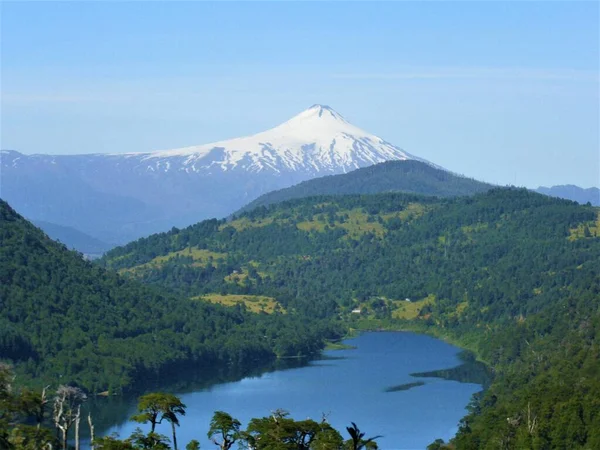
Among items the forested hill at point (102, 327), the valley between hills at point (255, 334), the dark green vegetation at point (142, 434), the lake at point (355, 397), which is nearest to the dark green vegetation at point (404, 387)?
the lake at point (355, 397)

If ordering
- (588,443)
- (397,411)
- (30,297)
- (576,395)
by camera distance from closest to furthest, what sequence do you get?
1. (588,443)
2. (576,395)
3. (397,411)
4. (30,297)

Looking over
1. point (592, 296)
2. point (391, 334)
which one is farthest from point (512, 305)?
point (592, 296)

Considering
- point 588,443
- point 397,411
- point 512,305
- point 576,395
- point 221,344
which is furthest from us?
point 512,305

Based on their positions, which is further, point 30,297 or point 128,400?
point 30,297

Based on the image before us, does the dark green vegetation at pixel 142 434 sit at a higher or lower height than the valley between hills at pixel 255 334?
higher

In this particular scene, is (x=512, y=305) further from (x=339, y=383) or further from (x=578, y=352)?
(x=578, y=352)

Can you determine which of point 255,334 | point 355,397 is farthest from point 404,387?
point 255,334

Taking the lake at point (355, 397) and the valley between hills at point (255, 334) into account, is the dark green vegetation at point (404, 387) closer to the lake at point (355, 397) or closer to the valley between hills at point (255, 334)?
the lake at point (355, 397)
